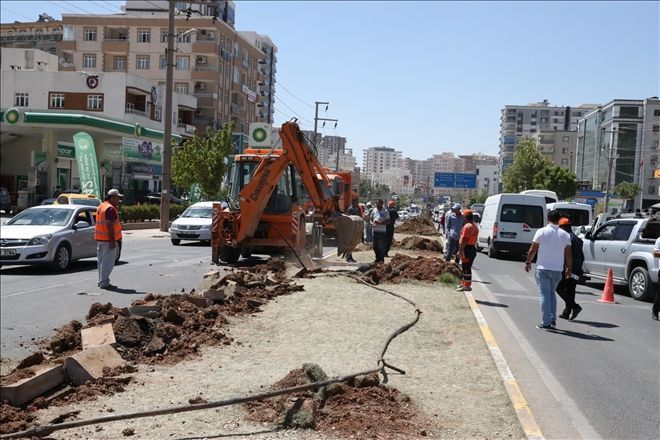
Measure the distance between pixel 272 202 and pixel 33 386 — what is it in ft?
44.2

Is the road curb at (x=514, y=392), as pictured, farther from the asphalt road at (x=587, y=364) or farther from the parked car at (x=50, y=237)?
the parked car at (x=50, y=237)

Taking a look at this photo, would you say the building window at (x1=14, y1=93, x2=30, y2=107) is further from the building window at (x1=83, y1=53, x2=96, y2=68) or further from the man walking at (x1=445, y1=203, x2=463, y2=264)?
the man walking at (x1=445, y1=203, x2=463, y2=264)

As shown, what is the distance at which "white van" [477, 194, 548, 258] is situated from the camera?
83.3ft

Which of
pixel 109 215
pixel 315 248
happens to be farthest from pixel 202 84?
pixel 109 215

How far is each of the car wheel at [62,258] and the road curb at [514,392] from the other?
32.2ft

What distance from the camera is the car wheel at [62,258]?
15.2m

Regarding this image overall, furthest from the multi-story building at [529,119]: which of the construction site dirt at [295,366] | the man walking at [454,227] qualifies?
the construction site dirt at [295,366]

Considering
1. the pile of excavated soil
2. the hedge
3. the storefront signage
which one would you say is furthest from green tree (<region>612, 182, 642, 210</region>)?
the pile of excavated soil

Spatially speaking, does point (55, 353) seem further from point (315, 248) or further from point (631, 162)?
point (631, 162)

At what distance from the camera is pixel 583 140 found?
348 ft

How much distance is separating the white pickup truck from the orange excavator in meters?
6.98

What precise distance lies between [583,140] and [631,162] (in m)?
25.2

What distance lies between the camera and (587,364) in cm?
815

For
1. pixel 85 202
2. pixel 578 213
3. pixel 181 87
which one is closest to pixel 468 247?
pixel 578 213
